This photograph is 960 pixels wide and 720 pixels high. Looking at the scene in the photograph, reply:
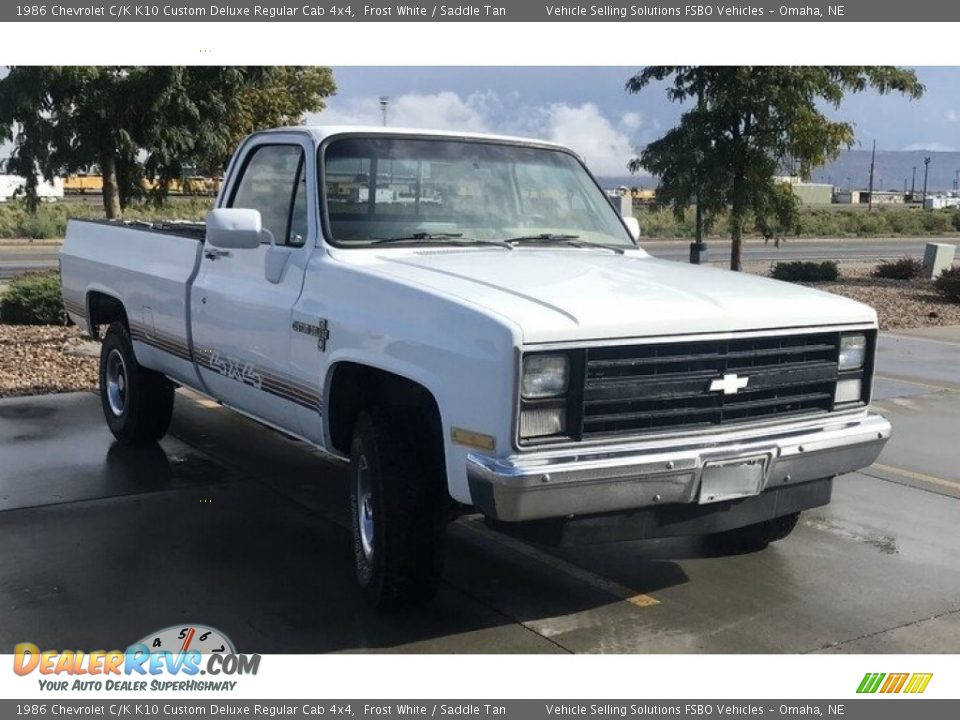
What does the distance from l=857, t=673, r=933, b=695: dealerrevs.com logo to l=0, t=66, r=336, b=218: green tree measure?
1112 cm

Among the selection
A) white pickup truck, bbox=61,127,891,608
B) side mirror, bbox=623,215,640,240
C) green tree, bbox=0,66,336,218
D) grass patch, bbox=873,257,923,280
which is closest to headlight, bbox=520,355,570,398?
white pickup truck, bbox=61,127,891,608

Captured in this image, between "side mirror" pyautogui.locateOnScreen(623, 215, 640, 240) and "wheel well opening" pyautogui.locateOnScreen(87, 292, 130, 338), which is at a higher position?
"side mirror" pyautogui.locateOnScreen(623, 215, 640, 240)

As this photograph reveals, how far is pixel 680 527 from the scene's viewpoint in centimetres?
445

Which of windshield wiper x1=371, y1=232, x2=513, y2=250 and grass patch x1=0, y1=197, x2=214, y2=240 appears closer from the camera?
windshield wiper x1=371, y1=232, x2=513, y2=250

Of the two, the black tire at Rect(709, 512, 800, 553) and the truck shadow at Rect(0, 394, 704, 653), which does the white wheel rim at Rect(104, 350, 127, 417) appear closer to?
the truck shadow at Rect(0, 394, 704, 653)

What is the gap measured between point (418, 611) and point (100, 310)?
430 cm

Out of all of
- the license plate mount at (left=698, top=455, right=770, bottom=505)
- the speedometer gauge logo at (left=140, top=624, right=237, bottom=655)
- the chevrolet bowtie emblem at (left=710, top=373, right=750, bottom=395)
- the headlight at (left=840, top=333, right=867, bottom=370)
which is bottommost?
the speedometer gauge logo at (left=140, top=624, right=237, bottom=655)

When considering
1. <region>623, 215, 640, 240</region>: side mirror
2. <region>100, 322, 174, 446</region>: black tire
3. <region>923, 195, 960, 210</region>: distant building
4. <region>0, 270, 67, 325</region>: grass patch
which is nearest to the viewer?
<region>623, 215, 640, 240</region>: side mirror

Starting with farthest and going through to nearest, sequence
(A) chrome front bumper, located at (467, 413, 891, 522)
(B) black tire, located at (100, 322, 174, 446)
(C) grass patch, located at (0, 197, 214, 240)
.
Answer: (C) grass patch, located at (0, 197, 214, 240) < (B) black tire, located at (100, 322, 174, 446) < (A) chrome front bumper, located at (467, 413, 891, 522)

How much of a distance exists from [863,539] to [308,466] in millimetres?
3385

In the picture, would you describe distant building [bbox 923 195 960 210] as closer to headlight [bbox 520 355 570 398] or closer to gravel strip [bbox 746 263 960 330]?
gravel strip [bbox 746 263 960 330]

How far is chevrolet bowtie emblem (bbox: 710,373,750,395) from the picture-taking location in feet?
14.6

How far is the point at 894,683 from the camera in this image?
4195mm

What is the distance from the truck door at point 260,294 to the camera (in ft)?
17.8
